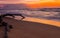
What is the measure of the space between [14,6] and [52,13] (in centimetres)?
54

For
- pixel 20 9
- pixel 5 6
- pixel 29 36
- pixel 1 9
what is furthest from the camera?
pixel 20 9

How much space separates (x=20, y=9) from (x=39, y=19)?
0.69 m

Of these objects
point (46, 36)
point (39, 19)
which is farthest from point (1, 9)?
point (39, 19)

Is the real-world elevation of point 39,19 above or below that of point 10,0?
below

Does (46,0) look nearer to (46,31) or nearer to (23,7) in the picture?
(23,7)

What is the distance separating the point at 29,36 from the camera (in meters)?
1.33

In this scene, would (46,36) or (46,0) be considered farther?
(46,0)

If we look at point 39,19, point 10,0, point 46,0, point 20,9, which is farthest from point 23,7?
point 39,19

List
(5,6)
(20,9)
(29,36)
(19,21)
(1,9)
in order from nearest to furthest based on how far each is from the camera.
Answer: (29,36) → (1,9) → (5,6) → (20,9) → (19,21)

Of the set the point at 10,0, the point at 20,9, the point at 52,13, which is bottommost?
the point at 52,13

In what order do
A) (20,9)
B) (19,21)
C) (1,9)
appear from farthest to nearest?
(19,21), (20,9), (1,9)

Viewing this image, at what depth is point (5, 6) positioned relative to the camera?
156 cm

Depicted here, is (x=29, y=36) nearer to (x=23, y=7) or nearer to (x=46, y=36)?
(x=46, y=36)

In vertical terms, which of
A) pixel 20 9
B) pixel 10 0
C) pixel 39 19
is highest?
pixel 10 0
